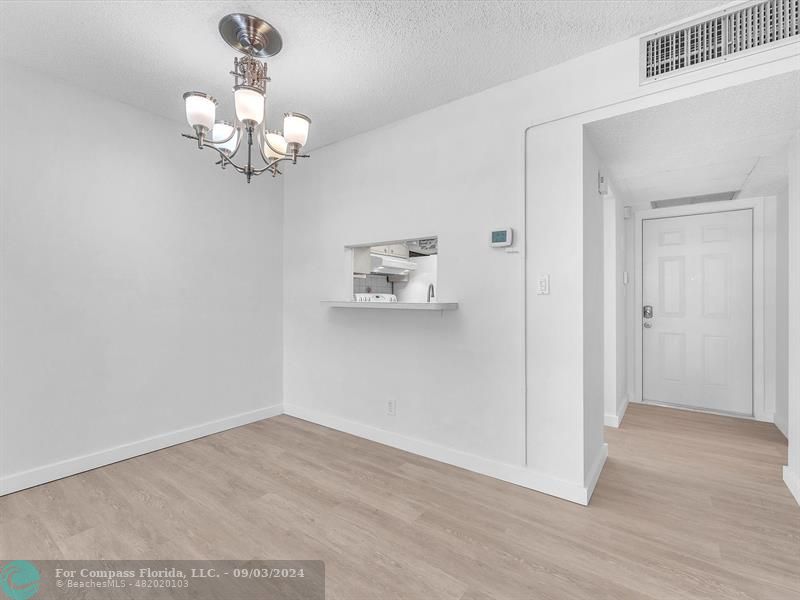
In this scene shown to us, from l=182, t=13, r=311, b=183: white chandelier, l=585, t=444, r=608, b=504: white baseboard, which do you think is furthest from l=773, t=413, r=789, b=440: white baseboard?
l=182, t=13, r=311, b=183: white chandelier

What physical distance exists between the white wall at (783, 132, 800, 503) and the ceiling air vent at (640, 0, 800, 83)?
35.6 inches

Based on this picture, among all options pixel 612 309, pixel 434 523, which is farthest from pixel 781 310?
pixel 434 523

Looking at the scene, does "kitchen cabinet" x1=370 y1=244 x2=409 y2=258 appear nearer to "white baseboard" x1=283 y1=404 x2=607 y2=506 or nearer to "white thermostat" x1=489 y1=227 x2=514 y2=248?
"white baseboard" x1=283 y1=404 x2=607 y2=506

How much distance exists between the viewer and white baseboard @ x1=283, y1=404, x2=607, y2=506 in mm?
2275

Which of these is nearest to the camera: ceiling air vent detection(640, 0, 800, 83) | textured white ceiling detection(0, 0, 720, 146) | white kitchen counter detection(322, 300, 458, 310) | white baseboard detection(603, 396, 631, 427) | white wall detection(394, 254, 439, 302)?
ceiling air vent detection(640, 0, 800, 83)

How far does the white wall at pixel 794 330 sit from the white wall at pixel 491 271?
0.93m

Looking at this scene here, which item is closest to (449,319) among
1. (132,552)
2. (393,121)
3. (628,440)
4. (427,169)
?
(427,169)

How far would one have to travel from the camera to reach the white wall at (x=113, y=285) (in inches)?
94.4

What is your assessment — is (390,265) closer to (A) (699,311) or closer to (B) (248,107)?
(B) (248,107)

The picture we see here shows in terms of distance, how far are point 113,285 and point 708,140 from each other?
4205 mm

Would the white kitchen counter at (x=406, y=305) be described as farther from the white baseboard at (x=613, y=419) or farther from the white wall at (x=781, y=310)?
the white wall at (x=781, y=310)

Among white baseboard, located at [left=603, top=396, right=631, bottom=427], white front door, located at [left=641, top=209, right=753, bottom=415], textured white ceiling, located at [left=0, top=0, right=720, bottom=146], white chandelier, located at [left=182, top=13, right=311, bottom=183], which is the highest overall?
textured white ceiling, located at [left=0, top=0, right=720, bottom=146]

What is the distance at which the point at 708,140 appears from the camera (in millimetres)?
2471

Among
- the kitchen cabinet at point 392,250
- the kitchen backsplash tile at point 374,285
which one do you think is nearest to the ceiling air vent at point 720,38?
the kitchen cabinet at point 392,250
